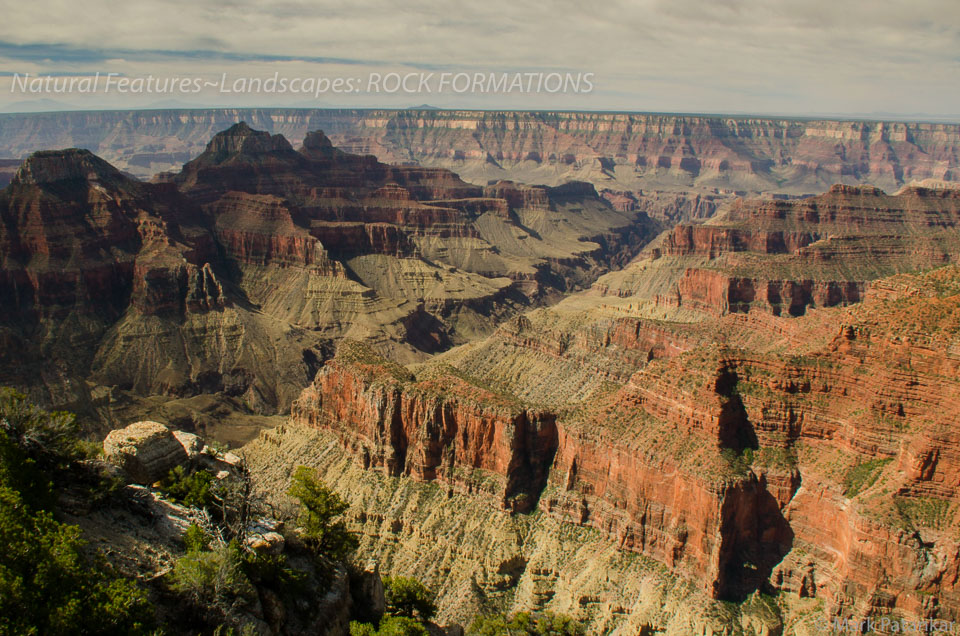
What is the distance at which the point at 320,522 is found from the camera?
3841 centimetres

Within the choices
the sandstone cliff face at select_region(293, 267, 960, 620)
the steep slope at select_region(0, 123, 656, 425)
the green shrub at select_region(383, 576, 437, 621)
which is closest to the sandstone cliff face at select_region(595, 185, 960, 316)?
the steep slope at select_region(0, 123, 656, 425)

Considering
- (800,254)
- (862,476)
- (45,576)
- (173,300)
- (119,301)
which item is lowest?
(119,301)

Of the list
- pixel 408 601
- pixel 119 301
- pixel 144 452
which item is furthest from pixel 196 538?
pixel 119 301

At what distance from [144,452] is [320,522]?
32.7 ft

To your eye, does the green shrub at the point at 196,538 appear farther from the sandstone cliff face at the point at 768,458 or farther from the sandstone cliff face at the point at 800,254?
the sandstone cliff face at the point at 800,254

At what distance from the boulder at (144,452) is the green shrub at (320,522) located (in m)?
7.16

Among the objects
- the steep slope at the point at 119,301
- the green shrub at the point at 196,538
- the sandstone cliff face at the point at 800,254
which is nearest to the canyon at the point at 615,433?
the steep slope at the point at 119,301

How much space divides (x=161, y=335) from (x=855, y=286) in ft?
426

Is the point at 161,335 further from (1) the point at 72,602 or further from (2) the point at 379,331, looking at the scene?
(1) the point at 72,602

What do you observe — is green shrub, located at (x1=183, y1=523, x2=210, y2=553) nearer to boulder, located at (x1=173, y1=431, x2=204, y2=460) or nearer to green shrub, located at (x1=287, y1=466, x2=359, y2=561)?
green shrub, located at (x1=287, y1=466, x2=359, y2=561)

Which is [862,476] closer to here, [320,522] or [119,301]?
[320,522]

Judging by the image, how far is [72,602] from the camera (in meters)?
22.5

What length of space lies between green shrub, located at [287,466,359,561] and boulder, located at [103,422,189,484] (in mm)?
7161

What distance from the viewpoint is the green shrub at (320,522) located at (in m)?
37.6
